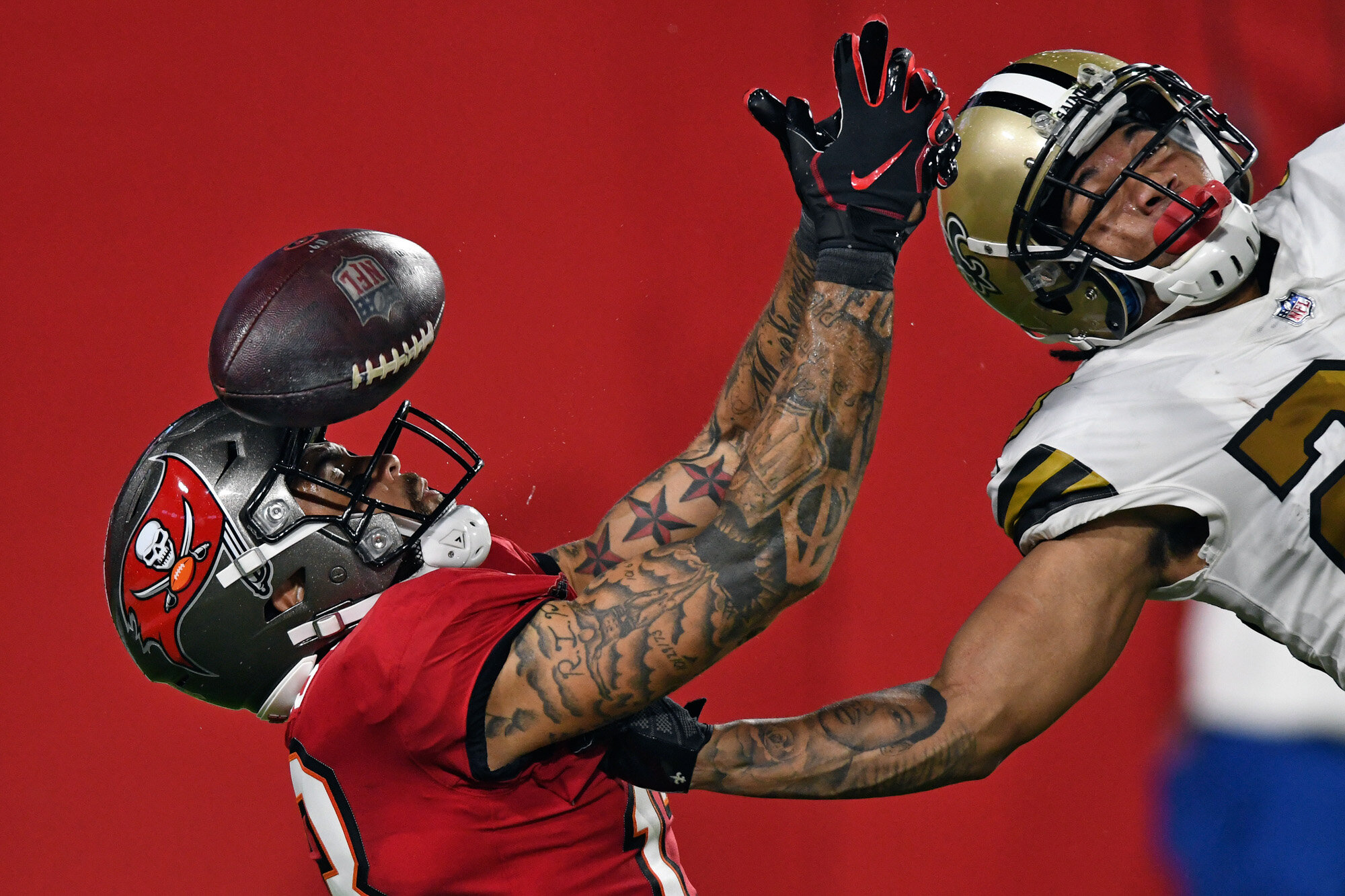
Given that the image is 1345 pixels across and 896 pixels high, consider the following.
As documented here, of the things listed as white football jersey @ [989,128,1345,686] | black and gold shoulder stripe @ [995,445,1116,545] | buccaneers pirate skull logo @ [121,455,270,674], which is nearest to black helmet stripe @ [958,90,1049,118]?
white football jersey @ [989,128,1345,686]

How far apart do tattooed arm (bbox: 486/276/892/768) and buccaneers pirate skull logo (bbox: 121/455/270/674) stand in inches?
14.1

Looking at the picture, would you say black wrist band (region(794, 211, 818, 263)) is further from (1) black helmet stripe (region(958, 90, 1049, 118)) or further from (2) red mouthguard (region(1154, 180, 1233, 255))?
(2) red mouthguard (region(1154, 180, 1233, 255))

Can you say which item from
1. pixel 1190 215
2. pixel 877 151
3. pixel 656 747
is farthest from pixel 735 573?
pixel 1190 215

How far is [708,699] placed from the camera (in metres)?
2.21

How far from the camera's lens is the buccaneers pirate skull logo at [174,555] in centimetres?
127

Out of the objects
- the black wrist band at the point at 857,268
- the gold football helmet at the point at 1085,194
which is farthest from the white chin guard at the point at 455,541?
the gold football helmet at the point at 1085,194

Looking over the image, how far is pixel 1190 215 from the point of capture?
1.34 meters

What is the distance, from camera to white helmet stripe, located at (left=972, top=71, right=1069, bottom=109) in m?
1.42

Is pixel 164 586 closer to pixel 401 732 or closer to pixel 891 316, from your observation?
pixel 401 732

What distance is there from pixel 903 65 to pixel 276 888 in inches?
68.4

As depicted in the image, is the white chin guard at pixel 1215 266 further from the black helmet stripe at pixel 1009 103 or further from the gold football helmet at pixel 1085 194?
the black helmet stripe at pixel 1009 103

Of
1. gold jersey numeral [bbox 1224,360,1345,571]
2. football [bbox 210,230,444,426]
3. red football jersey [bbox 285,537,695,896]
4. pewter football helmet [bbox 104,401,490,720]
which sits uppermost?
football [bbox 210,230,444,426]

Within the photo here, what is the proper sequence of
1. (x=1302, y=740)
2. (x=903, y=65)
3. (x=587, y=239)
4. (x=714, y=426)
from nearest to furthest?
(x=903, y=65) < (x=714, y=426) < (x=587, y=239) < (x=1302, y=740)

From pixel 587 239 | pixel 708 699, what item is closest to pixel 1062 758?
pixel 708 699
